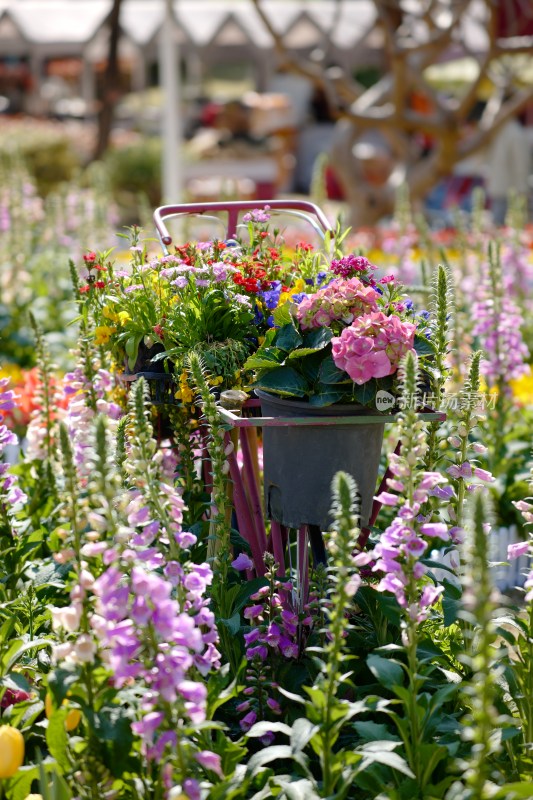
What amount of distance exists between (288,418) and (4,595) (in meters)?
1.15

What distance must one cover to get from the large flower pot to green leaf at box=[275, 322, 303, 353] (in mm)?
157

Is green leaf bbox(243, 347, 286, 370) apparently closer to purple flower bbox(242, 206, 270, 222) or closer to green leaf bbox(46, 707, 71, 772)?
purple flower bbox(242, 206, 270, 222)

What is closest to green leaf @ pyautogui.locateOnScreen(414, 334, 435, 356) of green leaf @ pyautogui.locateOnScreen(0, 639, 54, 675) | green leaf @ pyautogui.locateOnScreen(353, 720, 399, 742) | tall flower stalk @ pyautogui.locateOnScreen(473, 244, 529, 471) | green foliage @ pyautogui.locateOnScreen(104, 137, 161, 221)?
green leaf @ pyautogui.locateOnScreen(353, 720, 399, 742)

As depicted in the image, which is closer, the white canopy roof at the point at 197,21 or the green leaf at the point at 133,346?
the green leaf at the point at 133,346

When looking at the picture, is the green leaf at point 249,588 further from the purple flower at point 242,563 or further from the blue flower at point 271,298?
the blue flower at point 271,298

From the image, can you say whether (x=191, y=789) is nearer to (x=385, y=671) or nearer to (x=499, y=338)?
(x=385, y=671)

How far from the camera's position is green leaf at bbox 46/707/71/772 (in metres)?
2.62

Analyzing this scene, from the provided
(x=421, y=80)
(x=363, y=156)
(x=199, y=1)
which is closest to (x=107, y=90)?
(x=363, y=156)

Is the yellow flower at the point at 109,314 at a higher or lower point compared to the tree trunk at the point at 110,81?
lower

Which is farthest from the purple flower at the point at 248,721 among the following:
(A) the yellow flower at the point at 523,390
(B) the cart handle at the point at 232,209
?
(A) the yellow flower at the point at 523,390

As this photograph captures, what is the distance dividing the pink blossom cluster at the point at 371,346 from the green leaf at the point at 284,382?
0.51ft

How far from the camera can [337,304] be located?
3.19 meters

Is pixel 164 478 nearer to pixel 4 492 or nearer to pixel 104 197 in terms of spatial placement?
pixel 4 492

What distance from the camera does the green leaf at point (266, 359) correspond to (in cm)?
321
